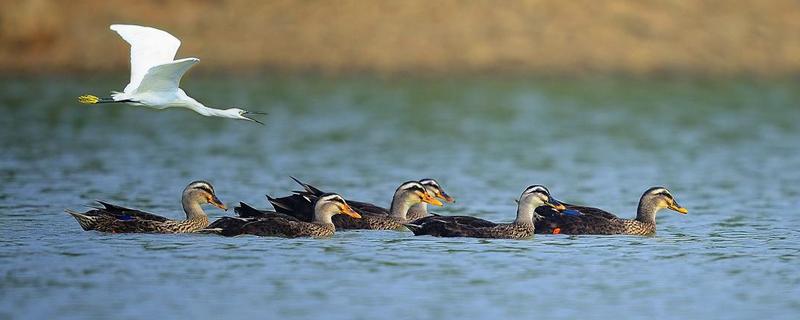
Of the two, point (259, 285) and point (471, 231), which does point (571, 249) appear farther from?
point (259, 285)

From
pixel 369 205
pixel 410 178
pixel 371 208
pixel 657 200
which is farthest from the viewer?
pixel 410 178

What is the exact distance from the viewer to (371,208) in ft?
64.8

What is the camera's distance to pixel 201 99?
40.5 m

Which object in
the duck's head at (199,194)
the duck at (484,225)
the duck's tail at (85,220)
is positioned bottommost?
the duck's tail at (85,220)

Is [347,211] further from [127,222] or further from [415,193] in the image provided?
[127,222]

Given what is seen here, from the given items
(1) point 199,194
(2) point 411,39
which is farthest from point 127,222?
(2) point 411,39

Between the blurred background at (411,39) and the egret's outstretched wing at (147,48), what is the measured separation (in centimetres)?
2715

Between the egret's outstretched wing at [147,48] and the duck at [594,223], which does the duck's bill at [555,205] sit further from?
the egret's outstretched wing at [147,48]

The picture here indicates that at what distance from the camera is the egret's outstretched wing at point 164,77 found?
56.3 ft

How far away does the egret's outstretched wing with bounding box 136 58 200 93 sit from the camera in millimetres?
17172

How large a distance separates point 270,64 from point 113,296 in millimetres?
33487

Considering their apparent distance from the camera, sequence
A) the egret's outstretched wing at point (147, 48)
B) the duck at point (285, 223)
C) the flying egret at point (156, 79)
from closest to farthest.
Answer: the flying egret at point (156, 79) → the duck at point (285, 223) → the egret's outstretched wing at point (147, 48)

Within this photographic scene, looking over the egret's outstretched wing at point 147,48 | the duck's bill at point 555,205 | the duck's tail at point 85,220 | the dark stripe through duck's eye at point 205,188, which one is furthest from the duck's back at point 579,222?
the duck's tail at point 85,220

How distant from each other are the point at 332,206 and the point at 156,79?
239cm
